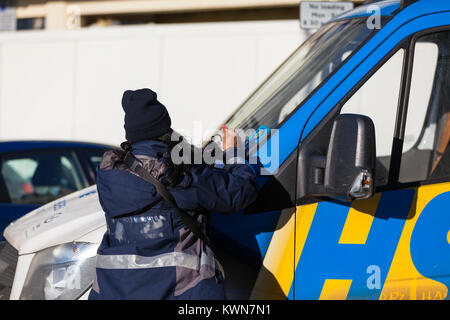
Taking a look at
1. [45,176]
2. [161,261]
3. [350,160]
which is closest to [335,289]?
[350,160]

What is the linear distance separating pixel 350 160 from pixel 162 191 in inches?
30.2

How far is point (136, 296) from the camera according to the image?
2.36m

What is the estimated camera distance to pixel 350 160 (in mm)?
2369

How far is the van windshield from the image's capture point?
111 inches

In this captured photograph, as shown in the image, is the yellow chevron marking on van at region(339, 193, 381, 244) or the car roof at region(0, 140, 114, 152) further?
the car roof at region(0, 140, 114, 152)

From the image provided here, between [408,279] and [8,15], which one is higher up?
[8,15]

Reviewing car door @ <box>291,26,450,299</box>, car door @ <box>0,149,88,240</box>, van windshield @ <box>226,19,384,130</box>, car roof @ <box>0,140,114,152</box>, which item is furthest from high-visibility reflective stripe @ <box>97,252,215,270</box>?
car roof @ <box>0,140,114,152</box>

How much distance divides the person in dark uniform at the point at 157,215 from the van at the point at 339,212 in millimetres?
208

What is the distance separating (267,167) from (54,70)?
390 inches

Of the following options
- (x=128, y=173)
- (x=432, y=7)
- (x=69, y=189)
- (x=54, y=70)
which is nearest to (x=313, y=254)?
(x=128, y=173)

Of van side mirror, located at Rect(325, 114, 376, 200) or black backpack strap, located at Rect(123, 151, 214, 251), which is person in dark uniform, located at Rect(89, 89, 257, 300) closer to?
black backpack strap, located at Rect(123, 151, 214, 251)

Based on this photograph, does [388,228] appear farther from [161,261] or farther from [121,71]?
[121,71]

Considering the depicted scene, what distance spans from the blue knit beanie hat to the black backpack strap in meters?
0.10

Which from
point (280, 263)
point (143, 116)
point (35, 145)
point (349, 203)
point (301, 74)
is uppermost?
point (301, 74)
